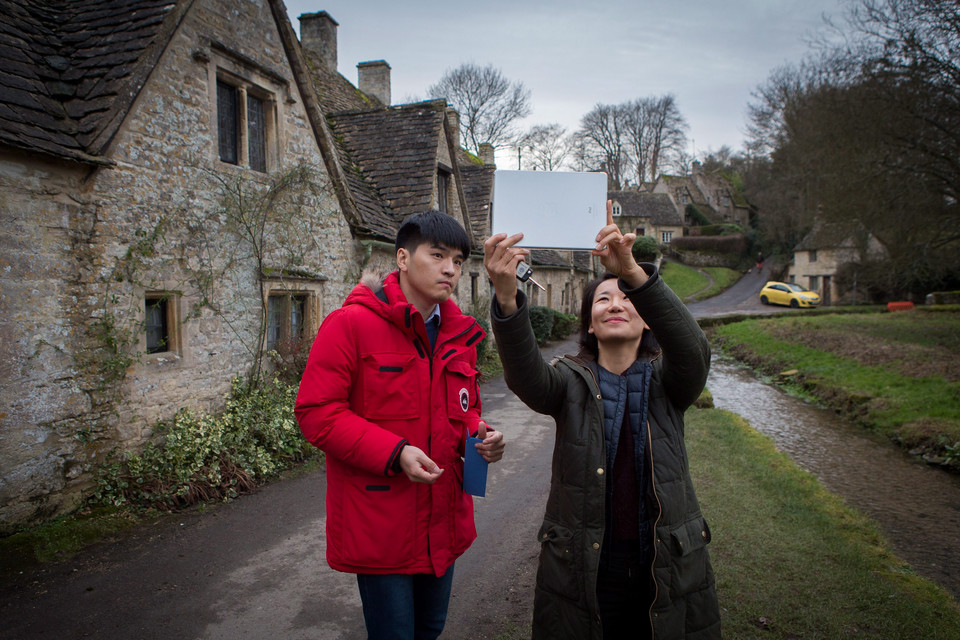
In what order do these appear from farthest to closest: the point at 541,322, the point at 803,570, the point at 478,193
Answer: the point at 541,322, the point at 478,193, the point at 803,570

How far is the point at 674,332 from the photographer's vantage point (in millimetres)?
2201

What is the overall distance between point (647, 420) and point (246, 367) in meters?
6.78

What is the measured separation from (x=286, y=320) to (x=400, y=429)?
7.07 meters

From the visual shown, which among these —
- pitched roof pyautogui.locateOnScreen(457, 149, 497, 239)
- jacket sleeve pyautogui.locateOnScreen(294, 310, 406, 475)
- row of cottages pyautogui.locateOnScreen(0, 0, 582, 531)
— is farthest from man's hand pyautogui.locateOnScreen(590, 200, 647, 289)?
pitched roof pyautogui.locateOnScreen(457, 149, 497, 239)

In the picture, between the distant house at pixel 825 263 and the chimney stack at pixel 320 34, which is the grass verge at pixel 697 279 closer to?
the distant house at pixel 825 263

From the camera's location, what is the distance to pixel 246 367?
7.90m

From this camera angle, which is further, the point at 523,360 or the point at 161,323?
the point at 161,323

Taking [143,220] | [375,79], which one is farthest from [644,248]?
[143,220]

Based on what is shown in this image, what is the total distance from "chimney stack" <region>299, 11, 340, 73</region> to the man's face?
16.4 metres

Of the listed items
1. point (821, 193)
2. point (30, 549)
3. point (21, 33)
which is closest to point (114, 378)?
point (30, 549)

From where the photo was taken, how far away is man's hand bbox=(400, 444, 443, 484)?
2.07 meters

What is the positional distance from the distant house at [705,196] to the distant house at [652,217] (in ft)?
7.88

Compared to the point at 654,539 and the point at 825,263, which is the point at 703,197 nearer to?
the point at 825,263

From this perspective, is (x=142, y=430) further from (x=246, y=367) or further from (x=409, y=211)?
(x=409, y=211)
